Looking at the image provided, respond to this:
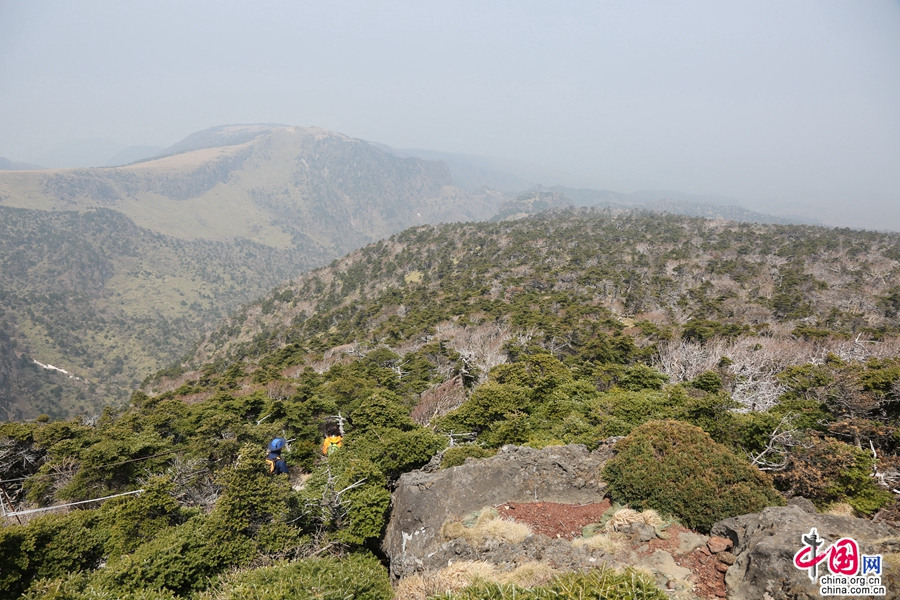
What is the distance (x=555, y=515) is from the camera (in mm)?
9023

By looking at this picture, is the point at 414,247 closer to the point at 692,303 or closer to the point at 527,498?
the point at 692,303

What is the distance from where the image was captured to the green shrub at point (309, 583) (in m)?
6.36

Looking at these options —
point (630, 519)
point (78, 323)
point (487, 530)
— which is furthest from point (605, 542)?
point (78, 323)

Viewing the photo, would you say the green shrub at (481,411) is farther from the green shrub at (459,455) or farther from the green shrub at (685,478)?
the green shrub at (685,478)

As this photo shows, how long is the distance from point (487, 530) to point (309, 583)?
363cm

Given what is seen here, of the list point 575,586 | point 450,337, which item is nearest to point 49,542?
point 575,586

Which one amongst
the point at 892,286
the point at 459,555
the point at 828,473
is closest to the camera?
the point at 459,555

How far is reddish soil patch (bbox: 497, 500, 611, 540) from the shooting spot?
8555mm

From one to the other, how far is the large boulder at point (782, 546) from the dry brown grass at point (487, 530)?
11.9ft

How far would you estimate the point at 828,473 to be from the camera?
8812 mm

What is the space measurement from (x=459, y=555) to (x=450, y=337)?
1212 inches

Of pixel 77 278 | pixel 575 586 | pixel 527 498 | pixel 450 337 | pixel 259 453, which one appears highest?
pixel 575 586

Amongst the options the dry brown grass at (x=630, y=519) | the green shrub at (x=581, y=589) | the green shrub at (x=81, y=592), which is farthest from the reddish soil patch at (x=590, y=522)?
the green shrub at (x=81, y=592)

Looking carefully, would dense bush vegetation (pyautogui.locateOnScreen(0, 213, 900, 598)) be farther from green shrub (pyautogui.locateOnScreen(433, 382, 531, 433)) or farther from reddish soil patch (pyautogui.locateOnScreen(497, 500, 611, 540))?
reddish soil patch (pyautogui.locateOnScreen(497, 500, 611, 540))
